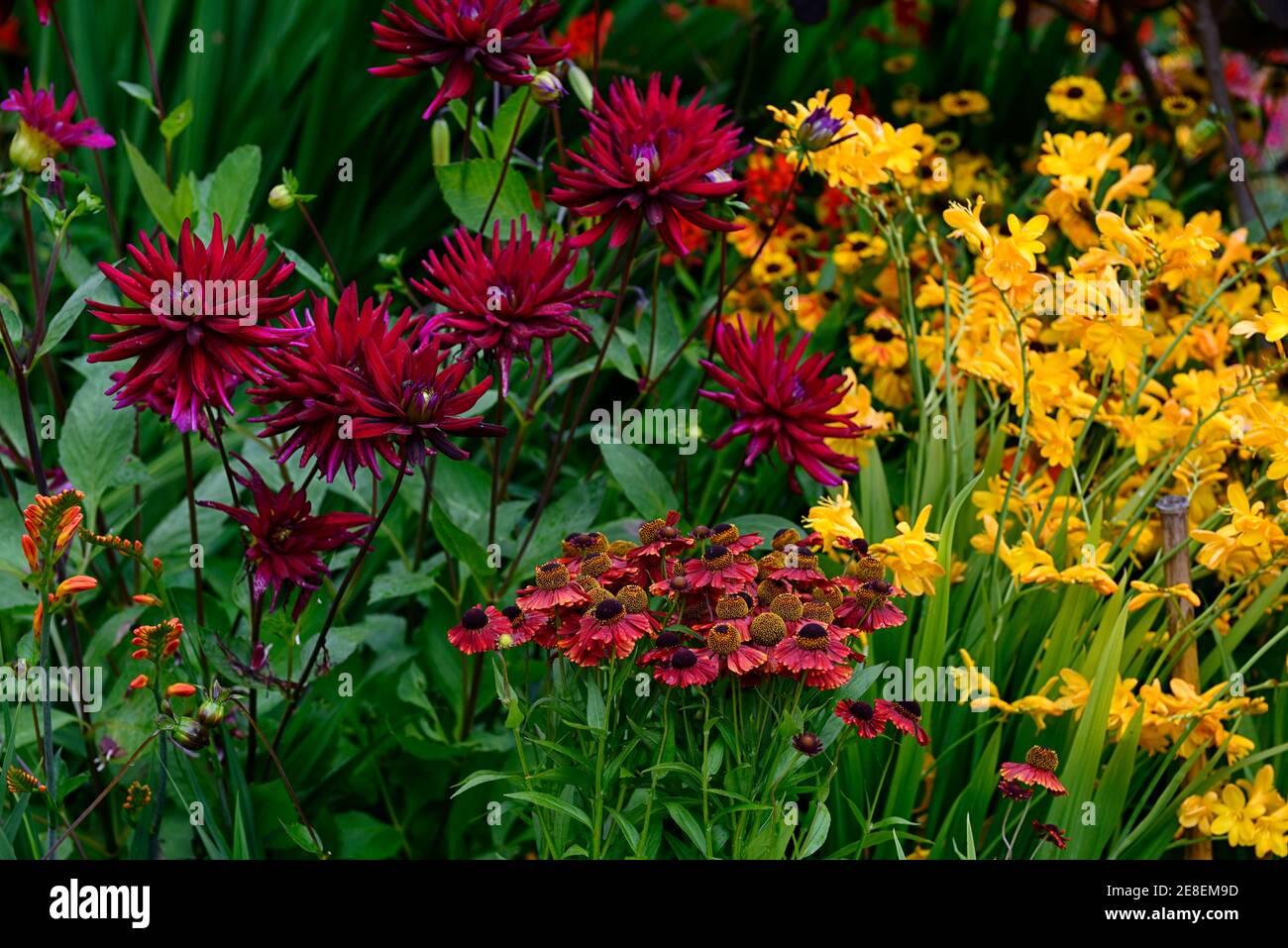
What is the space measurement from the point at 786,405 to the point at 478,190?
47 cm

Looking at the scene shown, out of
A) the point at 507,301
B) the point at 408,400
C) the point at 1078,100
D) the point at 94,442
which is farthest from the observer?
the point at 1078,100

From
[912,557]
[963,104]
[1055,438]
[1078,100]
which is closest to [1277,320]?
[1055,438]

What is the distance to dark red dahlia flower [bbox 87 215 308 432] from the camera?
1.10m

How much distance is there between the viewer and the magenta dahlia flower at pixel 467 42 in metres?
1.33

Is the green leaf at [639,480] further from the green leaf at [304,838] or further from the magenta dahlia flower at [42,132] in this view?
the magenta dahlia flower at [42,132]

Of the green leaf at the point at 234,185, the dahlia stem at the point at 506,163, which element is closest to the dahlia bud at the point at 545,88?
the dahlia stem at the point at 506,163

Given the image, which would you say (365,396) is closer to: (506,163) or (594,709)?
(594,709)

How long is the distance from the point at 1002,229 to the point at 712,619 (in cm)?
161

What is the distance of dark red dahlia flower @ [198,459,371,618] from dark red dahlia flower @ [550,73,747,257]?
37 centimetres

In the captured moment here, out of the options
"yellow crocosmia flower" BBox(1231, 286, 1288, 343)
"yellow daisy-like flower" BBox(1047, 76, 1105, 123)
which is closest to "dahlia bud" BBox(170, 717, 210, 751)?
"yellow crocosmia flower" BBox(1231, 286, 1288, 343)

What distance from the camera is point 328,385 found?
1.09m

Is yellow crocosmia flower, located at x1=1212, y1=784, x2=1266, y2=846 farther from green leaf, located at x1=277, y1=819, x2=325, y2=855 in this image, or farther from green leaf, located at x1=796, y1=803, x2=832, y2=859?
green leaf, located at x1=277, y1=819, x2=325, y2=855

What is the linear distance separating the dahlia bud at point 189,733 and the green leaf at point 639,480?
1.87 feet
